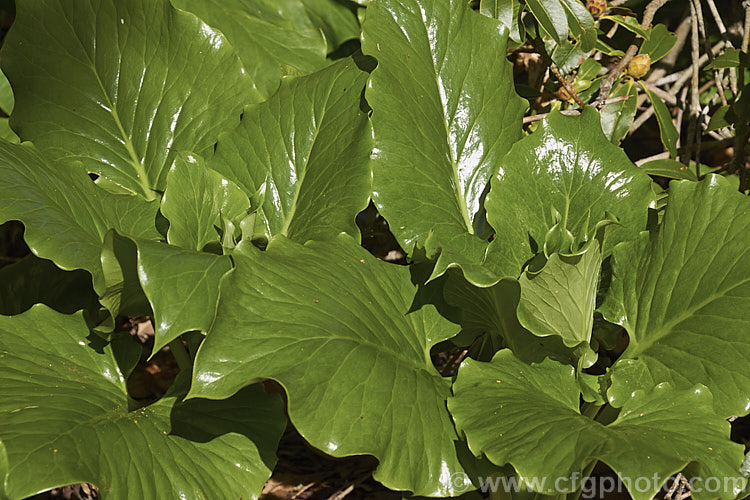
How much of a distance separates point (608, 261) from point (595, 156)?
0.22 m

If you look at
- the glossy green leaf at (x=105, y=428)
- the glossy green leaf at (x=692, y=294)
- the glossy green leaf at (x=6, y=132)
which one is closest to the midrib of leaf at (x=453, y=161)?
the glossy green leaf at (x=692, y=294)

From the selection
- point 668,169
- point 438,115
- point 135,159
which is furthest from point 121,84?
point 668,169

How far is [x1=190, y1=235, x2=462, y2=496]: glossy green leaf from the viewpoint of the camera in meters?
1.02

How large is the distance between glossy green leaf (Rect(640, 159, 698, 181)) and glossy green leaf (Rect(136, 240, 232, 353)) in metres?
1.07

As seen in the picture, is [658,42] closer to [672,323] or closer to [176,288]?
[672,323]

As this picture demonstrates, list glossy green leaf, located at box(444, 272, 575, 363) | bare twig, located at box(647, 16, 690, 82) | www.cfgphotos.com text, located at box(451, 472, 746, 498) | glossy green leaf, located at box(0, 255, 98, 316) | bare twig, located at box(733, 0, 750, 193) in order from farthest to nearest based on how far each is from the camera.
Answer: bare twig, located at box(647, 16, 690, 82)
bare twig, located at box(733, 0, 750, 193)
glossy green leaf, located at box(0, 255, 98, 316)
glossy green leaf, located at box(444, 272, 575, 363)
www.cfgphotos.com text, located at box(451, 472, 746, 498)

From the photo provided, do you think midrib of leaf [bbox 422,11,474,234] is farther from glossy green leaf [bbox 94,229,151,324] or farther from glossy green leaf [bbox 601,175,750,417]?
glossy green leaf [bbox 94,229,151,324]

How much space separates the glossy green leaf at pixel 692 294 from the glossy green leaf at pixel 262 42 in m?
0.88

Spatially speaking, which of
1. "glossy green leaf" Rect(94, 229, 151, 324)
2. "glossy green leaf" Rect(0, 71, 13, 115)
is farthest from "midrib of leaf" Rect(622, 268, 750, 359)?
"glossy green leaf" Rect(0, 71, 13, 115)

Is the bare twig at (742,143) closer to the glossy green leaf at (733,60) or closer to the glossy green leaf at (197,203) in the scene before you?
the glossy green leaf at (733,60)

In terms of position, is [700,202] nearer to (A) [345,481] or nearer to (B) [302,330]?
(B) [302,330]

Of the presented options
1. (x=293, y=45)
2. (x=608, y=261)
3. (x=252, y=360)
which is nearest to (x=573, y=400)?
(x=608, y=261)

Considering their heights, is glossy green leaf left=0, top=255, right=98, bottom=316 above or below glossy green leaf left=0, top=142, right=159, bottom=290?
below

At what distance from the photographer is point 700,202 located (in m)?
1.32
